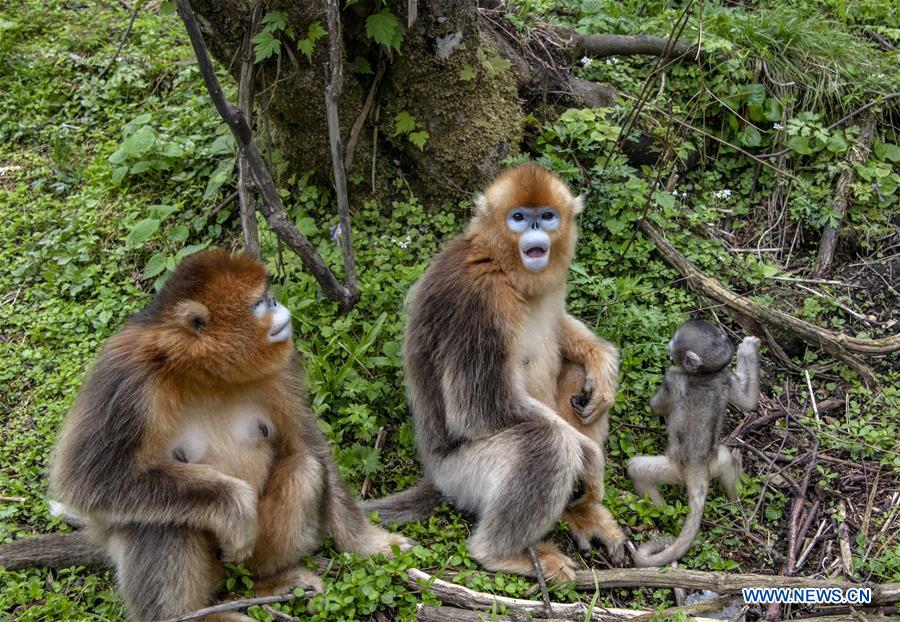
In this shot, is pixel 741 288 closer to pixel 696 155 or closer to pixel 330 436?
pixel 696 155

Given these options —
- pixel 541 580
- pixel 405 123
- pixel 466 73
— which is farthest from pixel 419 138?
pixel 541 580

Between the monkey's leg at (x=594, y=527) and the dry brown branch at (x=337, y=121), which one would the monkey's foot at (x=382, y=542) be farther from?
the dry brown branch at (x=337, y=121)

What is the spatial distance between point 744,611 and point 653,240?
247 centimetres

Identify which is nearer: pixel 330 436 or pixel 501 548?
pixel 501 548

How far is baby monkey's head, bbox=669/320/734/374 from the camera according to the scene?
4230mm

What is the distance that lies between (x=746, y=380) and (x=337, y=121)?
8.28 ft

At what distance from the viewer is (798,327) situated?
510 centimetres

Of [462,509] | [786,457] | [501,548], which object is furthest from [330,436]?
[786,457]

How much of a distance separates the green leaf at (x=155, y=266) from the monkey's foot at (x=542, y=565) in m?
2.67

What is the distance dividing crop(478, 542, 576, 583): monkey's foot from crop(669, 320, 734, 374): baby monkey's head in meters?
1.12

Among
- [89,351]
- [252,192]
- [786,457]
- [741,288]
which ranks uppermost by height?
[252,192]

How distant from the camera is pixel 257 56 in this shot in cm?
459

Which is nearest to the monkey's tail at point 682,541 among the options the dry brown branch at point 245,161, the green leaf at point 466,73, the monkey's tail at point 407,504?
the monkey's tail at point 407,504

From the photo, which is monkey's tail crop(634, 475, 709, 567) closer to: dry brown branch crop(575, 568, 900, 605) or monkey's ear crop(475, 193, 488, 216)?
dry brown branch crop(575, 568, 900, 605)
